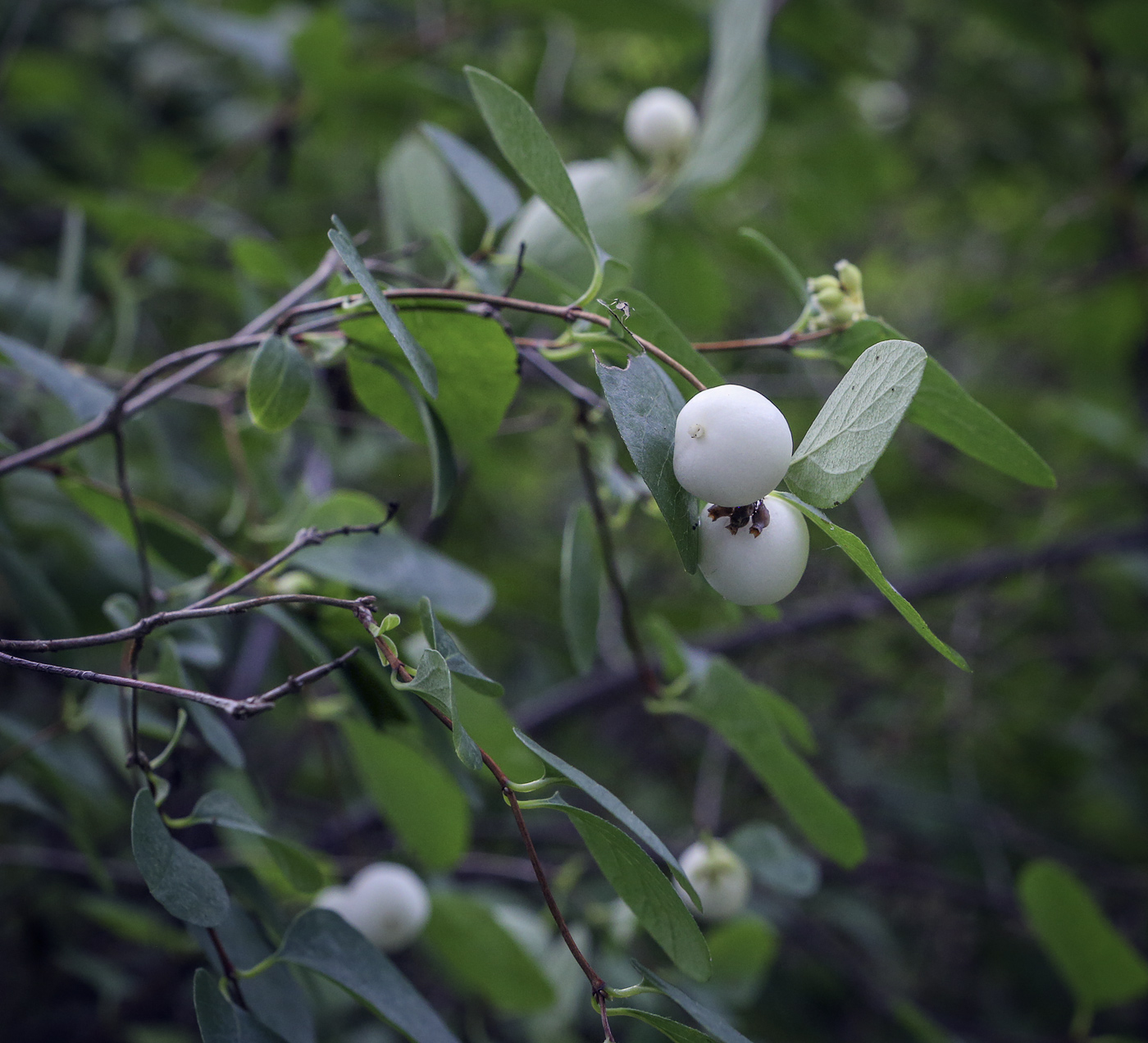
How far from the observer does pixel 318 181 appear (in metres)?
1.92

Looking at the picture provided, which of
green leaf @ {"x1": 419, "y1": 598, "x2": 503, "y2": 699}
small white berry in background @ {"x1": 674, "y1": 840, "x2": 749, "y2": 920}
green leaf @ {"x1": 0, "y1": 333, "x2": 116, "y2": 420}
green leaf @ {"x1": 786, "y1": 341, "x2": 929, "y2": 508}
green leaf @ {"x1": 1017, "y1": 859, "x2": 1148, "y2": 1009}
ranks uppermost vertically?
green leaf @ {"x1": 786, "y1": 341, "x2": 929, "y2": 508}

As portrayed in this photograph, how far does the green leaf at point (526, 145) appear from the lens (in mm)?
496

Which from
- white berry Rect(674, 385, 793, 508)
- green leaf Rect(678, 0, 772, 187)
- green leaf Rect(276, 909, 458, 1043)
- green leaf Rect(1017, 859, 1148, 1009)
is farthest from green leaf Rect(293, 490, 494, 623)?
green leaf Rect(1017, 859, 1148, 1009)

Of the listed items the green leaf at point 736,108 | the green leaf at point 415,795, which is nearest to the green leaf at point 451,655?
the green leaf at point 415,795

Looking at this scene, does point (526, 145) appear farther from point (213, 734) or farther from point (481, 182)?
point (213, 734)

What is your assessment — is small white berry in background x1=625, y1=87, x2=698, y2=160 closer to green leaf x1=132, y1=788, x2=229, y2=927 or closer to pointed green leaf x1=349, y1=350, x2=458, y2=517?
pointed green leaf x1=349, y1=350, x2=458, y2=517

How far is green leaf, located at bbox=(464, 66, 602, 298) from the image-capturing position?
50 centimetres

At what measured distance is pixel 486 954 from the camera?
0.95 m

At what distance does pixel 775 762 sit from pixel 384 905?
381 millimetres

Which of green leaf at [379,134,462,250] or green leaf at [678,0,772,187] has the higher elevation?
green leaf at [678,0,772,187]

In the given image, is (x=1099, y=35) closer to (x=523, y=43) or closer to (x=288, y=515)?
(x=523, y=43)

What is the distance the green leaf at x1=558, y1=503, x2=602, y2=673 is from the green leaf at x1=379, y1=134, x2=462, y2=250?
33cm

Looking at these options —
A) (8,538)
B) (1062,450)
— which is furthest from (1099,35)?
(8,538)

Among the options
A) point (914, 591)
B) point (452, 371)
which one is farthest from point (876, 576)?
point (914, 591)
